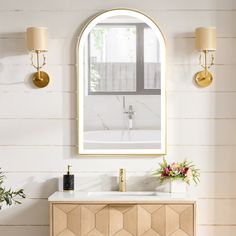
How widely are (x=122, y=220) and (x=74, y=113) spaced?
749 millimetres

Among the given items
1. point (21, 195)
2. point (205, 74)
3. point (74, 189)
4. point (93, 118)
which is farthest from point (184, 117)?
point (21, 195)

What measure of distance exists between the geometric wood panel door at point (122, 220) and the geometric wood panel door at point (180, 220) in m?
0.20

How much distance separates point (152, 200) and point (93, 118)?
0.67 metres

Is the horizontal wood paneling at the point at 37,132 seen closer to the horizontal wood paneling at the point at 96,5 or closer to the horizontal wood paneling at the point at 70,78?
the horizontal wood paneling at the point at 70,78

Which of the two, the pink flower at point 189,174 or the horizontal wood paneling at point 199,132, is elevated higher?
the horizontal wood paneling at point 199,132

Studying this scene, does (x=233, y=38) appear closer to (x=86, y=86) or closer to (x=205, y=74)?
(x=205, y=74)

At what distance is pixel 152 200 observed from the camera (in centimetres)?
341

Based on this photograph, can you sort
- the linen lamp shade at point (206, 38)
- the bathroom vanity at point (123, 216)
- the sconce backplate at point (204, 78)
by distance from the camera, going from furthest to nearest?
the sconce backplate at point (204, 78)
the linen lamp shade at point (206, 38)
the bathroom vanity at point (123, 216)

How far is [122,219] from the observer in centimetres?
342

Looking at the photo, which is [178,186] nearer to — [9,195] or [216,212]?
[216,212]

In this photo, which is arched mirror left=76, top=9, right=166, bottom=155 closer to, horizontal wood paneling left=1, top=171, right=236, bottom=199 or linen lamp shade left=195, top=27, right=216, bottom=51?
horizontal wood paneling left=1, top=171, right=236, bottom=199

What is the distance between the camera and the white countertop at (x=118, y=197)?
3410mm

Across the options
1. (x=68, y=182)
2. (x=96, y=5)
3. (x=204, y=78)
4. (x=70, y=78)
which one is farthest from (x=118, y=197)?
(x=96, y=5)

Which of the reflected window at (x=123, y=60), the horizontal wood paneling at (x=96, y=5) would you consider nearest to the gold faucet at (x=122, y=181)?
the reflected window at (x=123, y=60)
